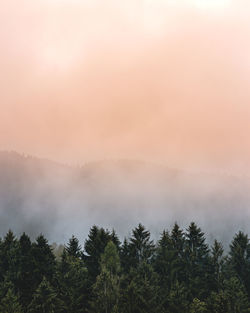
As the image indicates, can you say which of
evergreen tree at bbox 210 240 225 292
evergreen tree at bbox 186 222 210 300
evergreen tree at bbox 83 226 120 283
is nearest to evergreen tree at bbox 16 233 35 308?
evergreen tree at bbox 83 226 120 283

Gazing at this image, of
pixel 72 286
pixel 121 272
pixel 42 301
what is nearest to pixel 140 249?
pixel 121 272

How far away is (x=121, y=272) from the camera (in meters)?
74.0

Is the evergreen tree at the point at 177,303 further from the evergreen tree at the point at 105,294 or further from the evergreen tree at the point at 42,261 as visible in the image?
the evergreen tree at the point at 42,261

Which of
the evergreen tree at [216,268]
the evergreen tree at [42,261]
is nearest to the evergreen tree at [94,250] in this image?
the evergreen tree at [42,261]

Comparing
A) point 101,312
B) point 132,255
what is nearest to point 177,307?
point 101,312

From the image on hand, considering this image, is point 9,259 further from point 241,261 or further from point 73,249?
point 241,261

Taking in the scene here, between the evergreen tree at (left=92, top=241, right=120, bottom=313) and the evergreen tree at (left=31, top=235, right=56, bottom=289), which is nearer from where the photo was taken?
the evergreen tree at (left=92, top=241, right=120, bottom=313)

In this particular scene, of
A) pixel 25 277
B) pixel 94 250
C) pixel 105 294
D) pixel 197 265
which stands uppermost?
pixel 94 250

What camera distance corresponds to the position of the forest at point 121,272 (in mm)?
54291

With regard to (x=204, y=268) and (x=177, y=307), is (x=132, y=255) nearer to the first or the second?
(x=204, y=268)

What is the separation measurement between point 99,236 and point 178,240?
16583 millimetres

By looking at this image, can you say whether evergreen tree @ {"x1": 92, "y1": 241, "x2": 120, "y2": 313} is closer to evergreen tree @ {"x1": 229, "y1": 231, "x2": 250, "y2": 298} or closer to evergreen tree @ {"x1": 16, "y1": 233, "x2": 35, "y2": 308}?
evergreen tree @ {"x1": 16, "y1": 233, "x2": 35, "y2": 308}

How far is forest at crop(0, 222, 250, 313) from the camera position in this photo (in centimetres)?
5429

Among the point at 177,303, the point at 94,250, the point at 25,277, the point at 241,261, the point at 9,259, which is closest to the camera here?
the point at 177,303
